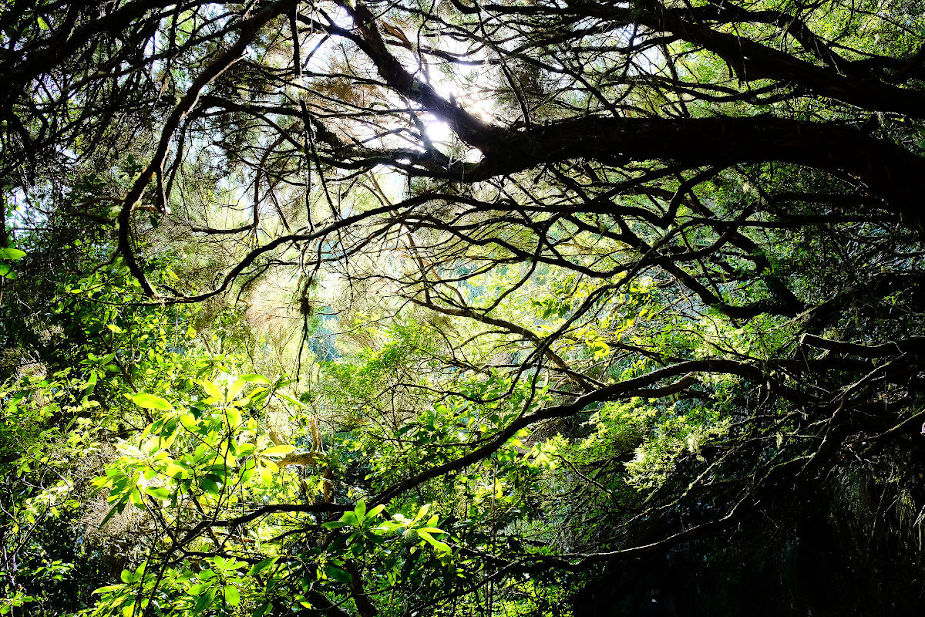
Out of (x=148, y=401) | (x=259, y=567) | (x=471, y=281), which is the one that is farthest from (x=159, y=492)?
(x=471, y=281)

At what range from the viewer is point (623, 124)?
6.16 ft

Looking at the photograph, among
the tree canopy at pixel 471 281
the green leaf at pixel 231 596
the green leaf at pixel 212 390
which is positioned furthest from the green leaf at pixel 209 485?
the green leaf at pixel 231 596

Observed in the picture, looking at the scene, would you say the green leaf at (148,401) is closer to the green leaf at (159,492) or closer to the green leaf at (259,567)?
the green leaf at (159,492)

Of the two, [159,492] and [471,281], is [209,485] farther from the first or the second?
[471,281]

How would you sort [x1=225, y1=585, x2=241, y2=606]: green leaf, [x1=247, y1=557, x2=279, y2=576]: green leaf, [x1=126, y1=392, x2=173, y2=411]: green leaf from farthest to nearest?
[x1=247, y1=557, x2=279, y2=576]: green leaf, [x1=225, y1=585, x2=241, y2=606]: green leaf, [x1=126, y1=392, x2=173, y2=411]: green leaf

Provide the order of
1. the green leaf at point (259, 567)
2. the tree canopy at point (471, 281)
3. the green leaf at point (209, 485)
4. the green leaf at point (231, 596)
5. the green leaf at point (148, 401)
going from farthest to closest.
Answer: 1. the tree canopy at point (471, 281)
2. the green leaf at point (259, 567)
3. the green leaf at point (231, 596)
4. the green leaf at point (209, 485)
5. the green leaf at point (148, 401)

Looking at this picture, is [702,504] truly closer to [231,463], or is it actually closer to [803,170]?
[803,170]

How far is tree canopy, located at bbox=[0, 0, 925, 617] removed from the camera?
5.92 feet

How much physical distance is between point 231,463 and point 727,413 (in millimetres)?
3967

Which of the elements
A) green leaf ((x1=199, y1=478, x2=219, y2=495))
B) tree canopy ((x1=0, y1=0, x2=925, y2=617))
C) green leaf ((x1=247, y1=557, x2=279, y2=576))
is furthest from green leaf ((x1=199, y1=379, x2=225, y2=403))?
green leaf ((x1=247, y1=557, x2=279, y2=576))

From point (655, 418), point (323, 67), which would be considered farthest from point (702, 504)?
point (323, 67)

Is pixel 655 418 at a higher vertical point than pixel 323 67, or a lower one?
lower

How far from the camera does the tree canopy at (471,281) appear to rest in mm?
1804

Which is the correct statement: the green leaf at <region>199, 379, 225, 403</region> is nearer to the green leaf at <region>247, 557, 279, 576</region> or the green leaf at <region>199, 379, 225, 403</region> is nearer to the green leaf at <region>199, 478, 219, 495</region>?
the green leaf at <region>199, 478, 219, 495</region>
